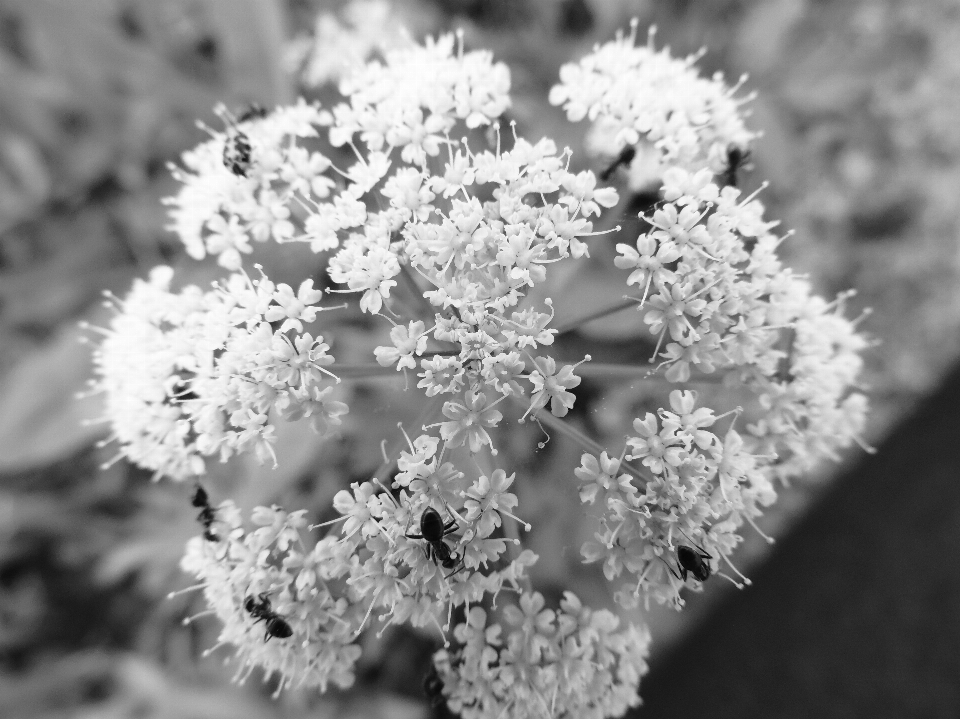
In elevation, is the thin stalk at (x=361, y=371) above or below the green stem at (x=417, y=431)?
above

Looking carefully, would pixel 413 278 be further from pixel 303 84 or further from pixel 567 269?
pixel 303 84

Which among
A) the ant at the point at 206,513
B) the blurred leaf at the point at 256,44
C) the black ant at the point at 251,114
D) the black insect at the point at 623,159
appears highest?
the blurred leaf at the point at 256,44

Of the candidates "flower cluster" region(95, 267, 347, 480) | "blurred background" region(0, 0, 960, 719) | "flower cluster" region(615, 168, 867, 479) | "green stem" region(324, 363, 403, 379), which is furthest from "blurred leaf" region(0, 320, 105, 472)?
"flower cluster" region(615, 168, 867, 479)

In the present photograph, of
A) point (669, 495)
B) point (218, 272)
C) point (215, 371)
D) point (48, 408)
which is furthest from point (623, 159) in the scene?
point (48, 408)

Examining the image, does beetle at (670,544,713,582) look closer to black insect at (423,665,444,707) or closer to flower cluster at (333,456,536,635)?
flower cluster at (333,456,536,635)

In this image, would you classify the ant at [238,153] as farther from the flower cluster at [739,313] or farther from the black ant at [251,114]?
the flower cluster at [739,313]

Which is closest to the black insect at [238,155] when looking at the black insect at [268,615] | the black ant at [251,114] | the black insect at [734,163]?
the black ant at [251,114]
